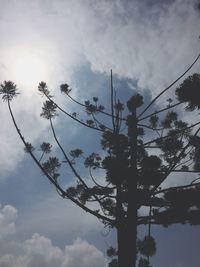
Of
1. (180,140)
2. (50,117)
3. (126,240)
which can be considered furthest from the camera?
(180,140)

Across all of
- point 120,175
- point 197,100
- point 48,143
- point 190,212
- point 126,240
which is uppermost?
point 48,143

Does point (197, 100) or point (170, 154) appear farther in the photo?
point (170, 154)

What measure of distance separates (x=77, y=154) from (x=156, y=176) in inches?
200

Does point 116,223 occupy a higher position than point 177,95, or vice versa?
point 177,95

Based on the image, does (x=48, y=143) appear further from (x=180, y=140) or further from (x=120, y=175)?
(x=180, y=140)

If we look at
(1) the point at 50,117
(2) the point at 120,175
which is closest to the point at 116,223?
(2) the point at 120,175

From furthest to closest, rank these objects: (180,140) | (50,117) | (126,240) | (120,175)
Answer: (180,140)
(50,117)
(120,175)
(126,240)

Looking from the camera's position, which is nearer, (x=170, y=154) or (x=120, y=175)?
(x=120, y=175)

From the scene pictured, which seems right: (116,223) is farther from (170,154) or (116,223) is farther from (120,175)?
(170,154)

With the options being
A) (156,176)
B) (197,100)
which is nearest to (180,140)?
(156,176)

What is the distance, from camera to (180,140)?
12.1m

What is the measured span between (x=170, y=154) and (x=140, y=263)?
469cm

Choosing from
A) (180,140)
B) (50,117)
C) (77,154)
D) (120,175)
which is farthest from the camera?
(77,154)

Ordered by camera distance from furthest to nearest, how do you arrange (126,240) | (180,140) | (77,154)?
1. (77,154)
2. (180,140)
3. (126,240)
